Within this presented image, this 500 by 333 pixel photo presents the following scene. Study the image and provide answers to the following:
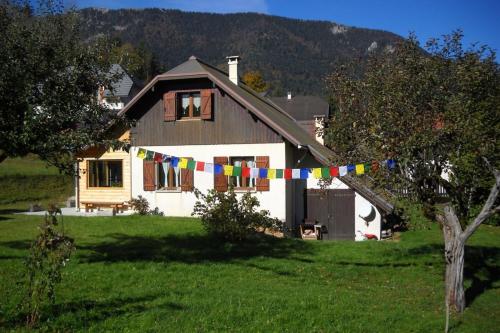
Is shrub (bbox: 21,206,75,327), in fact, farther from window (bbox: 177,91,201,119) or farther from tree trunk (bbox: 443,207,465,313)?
window (bbox: 177,91,201,119)

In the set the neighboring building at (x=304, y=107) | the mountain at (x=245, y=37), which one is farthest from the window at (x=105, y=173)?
the mountain at (x=245, y=37)

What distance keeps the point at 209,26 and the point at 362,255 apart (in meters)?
163

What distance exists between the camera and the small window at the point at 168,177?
20.8 meters

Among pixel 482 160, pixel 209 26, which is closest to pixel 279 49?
pixel 209 26

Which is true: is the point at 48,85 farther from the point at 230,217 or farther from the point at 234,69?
the point at 234,69

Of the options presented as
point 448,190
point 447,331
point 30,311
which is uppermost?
point 448,190

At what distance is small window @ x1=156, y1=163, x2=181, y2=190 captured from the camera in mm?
20828

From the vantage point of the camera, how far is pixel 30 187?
1242 inches

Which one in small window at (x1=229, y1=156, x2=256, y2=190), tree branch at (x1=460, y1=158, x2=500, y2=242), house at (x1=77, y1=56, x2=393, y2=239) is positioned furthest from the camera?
small window at (x1=229, y1=156, x2=256, y2=190)

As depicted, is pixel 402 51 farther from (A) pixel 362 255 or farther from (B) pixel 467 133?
(A) pixel 362 255

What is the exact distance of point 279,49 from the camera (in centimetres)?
15838

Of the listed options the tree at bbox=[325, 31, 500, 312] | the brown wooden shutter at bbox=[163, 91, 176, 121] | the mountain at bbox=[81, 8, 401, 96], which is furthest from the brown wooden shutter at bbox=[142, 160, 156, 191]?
the mountain at bbox=[81, 8, 401, 96]

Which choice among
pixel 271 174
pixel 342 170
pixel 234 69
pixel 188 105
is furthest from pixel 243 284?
pixel 234 69

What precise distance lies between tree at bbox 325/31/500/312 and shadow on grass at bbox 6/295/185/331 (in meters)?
4.79
